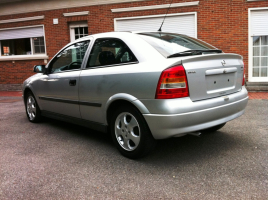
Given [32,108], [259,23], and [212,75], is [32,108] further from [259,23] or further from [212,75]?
[259,23]

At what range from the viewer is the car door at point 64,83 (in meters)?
4.16

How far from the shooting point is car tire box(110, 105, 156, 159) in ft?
10.4

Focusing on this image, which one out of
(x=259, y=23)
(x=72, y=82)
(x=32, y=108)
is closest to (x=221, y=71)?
(x=72, y=82)

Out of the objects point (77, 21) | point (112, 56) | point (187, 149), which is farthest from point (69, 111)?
point (77, 21)

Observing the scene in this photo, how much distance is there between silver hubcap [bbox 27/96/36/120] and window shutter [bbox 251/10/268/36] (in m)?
7.82

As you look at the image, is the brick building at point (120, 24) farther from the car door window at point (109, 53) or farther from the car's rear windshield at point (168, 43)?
the car door window at point (109, 53)

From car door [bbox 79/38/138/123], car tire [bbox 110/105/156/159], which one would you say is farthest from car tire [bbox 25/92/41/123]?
car tire [bbox 110/105/156/159]

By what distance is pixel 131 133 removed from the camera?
3.33 metres

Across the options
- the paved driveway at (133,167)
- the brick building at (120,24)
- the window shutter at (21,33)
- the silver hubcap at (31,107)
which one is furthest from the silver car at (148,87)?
the window shutter at (21,33)

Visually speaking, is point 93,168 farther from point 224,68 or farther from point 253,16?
point 253,16

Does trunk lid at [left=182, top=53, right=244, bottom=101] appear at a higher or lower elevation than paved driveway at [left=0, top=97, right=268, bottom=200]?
higher

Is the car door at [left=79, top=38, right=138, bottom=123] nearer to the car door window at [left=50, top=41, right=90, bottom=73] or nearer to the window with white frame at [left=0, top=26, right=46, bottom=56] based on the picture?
the car door window at [left=50, top=41, right=90, bottom=73]

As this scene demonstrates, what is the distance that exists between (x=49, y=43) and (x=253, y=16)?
826cm

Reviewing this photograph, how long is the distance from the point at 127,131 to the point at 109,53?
3.69 feet
